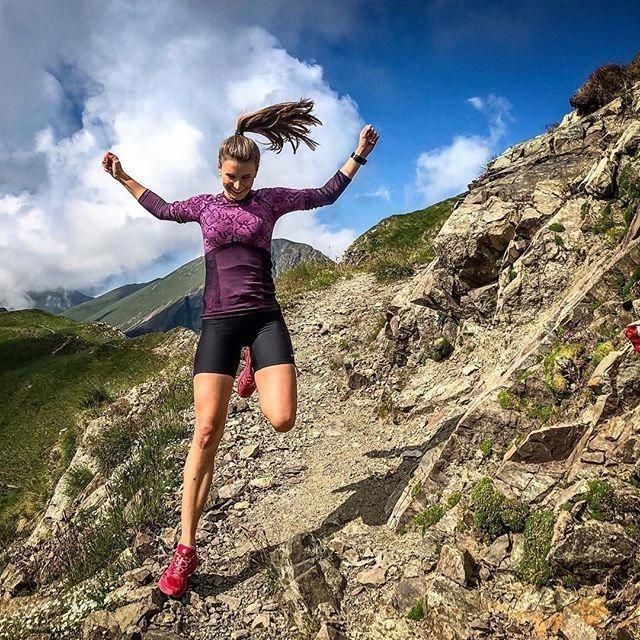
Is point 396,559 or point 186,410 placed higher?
point 186,410

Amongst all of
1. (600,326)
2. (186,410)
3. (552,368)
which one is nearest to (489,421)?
(552,368)

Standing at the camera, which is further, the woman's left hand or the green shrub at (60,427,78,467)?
the green shrub at (60,427,78,467)

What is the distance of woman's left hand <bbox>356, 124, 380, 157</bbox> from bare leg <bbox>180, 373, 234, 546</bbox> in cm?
300

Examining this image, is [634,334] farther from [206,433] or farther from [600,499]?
[206,433]

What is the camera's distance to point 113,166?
5.74 metres

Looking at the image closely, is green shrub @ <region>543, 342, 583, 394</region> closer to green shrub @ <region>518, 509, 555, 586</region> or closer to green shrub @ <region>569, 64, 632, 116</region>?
green shrub @ <region>518, 509, 555, 586</region>

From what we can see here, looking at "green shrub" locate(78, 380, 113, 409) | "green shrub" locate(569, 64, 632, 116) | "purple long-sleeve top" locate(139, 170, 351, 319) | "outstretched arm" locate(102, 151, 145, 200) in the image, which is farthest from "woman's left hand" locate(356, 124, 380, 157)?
"green shrub" locate(78, 380, 113, 409)

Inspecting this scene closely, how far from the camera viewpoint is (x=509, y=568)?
445cm

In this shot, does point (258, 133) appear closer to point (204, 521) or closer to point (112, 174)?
point (112, 174)

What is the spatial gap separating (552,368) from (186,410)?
7633 mm

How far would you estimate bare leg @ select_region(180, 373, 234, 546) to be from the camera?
5.28m

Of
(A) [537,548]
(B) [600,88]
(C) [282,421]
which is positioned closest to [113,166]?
(C) [282,421]

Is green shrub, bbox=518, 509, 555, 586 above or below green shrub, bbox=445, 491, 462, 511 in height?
below

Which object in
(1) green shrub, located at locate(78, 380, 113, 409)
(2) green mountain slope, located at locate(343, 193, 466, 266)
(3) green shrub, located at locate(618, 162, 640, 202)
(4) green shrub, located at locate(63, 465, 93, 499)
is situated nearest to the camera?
(3) green shrub, located at locate(618, 162, 640, 202)
